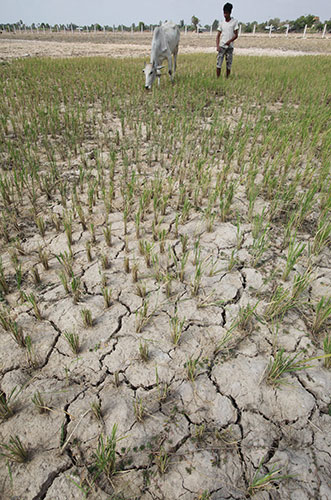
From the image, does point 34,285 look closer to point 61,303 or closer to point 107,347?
point 61,303

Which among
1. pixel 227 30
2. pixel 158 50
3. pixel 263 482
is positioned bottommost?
pixel 263 482

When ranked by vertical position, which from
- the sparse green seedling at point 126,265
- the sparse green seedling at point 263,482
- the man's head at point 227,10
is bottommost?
the sparse green seedling at point 263,482

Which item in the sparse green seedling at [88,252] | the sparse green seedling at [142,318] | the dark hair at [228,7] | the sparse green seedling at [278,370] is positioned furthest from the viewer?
the dark hair at [228,7]

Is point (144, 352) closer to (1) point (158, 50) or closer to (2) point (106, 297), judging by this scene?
(2) point (106, 297)

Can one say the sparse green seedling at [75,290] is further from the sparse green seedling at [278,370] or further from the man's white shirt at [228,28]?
the man's white shirt at [228,28]

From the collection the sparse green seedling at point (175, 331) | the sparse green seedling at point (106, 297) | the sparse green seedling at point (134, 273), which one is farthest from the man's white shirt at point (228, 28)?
the sparse green seedling at point (175, 331)

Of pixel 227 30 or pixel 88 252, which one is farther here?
pixel 227 30

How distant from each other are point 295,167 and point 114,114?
3.42m

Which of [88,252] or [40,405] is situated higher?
[88,252]

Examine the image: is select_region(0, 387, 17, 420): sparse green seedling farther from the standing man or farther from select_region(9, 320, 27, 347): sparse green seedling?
the standing man

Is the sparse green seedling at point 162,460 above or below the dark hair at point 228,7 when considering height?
below

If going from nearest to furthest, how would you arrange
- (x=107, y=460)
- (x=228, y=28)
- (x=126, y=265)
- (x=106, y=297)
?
1. (x=107, y=460)
2. (x=106, y=297)
3. (x=126, y=265)
4. (x=228, y=28)

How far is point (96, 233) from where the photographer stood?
7.80 feet

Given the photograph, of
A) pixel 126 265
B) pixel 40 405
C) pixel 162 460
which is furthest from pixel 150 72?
pixel 162 460
